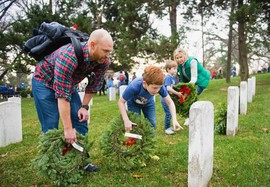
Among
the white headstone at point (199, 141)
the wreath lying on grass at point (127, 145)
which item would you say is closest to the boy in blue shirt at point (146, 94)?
the wreath lying on grass at point (127, 145)

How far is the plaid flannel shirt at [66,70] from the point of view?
2.85 meters

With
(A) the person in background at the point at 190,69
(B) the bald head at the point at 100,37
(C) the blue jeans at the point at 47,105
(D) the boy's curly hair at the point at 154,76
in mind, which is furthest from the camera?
(A) the person in background at the point at 190,69

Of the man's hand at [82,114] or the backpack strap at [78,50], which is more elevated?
the backpack strap at [78,50]

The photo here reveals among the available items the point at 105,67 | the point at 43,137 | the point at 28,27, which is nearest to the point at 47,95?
the point at 43,137

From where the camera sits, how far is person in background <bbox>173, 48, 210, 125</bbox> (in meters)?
6.12

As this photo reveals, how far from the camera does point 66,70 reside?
2844 mm

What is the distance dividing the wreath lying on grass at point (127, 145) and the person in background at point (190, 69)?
101 inches

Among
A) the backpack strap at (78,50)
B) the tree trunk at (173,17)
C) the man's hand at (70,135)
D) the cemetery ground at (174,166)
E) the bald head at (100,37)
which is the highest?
the tree trunk at (173,17)

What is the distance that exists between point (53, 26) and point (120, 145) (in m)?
1.85

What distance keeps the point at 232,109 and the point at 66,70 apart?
147 inches

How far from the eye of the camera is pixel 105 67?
10.9ft

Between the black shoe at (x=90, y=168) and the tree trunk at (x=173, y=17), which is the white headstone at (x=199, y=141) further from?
the tree trunk at (x=173, y=17)

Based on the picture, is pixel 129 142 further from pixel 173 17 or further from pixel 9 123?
pixel 173 17

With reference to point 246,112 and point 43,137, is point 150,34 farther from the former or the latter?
point 43,137
